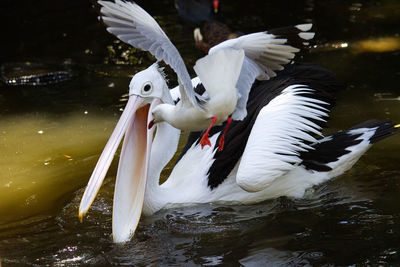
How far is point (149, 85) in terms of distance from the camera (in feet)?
11.2

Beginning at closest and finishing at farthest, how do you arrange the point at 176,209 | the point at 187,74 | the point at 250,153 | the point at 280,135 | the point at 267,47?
the point at 187,74 < the point at 267,47 < the point at 250,153 < the point at 280,135 < the point at 176,209

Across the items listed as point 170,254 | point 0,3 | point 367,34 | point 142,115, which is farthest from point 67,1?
point 170,254

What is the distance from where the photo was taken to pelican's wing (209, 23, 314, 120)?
10.3ft

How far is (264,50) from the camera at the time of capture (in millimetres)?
3201

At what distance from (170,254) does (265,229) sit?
21.8 inches

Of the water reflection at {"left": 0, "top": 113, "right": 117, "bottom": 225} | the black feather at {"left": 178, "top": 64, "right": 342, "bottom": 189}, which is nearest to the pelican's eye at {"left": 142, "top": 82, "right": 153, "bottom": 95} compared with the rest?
the black feather at {"left": 178, "top": 64, "right": 342, "bottom": 189}

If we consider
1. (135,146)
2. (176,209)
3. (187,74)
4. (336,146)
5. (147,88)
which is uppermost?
(187,74)

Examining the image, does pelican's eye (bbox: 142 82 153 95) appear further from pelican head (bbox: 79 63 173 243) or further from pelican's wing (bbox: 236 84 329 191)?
pelican's wing (bbox: 236 84 329 191)

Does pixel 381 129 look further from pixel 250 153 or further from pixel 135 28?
pixel 135 28

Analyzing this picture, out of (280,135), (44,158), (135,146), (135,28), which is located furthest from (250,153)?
(44,158)

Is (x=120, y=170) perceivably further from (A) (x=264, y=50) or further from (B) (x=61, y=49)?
(B) (x=61, y=49)

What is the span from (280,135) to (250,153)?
22 cm

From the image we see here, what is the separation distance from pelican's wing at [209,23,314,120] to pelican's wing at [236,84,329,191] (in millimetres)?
356

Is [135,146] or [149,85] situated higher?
[149,85]
